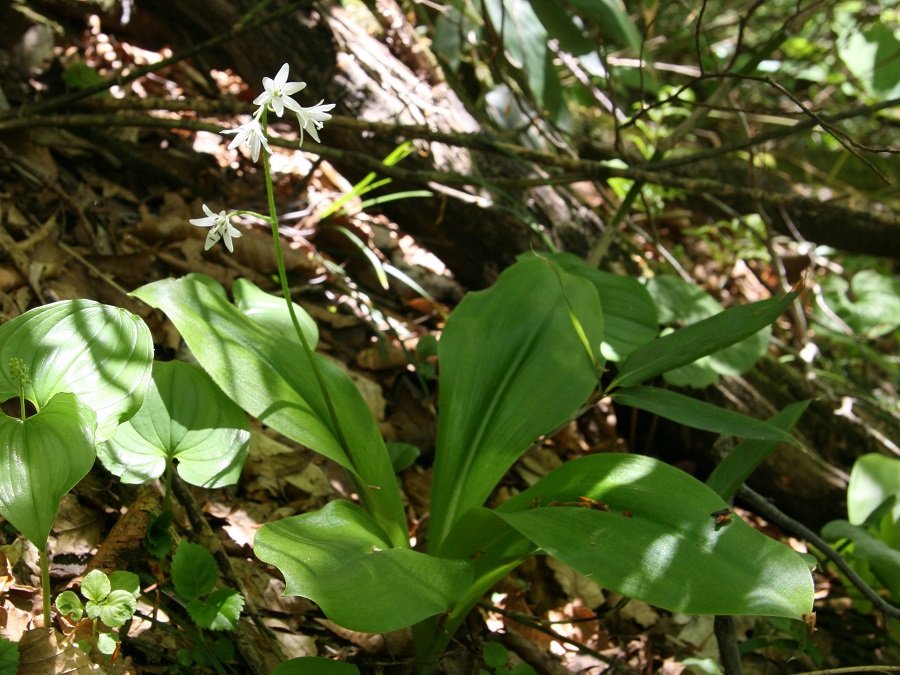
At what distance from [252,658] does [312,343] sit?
1.96 ft

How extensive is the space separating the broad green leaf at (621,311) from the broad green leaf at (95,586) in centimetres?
116

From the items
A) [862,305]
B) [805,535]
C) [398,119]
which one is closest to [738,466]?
[805,535]

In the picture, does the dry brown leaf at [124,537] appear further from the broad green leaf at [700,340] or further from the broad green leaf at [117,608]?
the broad green leaf at [700,340]

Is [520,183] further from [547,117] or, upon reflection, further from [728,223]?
[728,223]

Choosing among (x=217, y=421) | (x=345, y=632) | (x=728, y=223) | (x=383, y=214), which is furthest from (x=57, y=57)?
(x=728, y=223)

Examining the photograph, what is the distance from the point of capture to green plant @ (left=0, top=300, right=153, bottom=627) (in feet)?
2.85

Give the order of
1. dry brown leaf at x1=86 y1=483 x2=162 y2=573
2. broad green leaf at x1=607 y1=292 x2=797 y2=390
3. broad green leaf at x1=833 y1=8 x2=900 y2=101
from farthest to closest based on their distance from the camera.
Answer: broad green leaf at x1=833 y1=8 x2=900 y2=101 → broad green leaf at x1=607 y1=292 x2=797 y2=390 → dry brown leaf at x1=86 y1=483 x2=162 y2=573

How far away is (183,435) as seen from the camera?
47.3 inches

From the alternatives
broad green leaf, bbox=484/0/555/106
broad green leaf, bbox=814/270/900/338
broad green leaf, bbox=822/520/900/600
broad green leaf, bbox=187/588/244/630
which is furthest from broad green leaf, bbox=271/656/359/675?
broad green leaf, bbox=814/270/900/338

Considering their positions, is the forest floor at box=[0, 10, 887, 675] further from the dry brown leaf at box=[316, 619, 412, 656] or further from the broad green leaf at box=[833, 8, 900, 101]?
the broad green leaf at box=[833, 8, 900, 101]

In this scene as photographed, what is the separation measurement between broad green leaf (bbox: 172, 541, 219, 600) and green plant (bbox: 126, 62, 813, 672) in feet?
0.58

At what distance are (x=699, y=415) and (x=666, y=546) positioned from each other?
1.10 ft

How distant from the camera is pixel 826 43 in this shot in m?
4.88

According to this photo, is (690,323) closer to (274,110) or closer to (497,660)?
(497,660)
